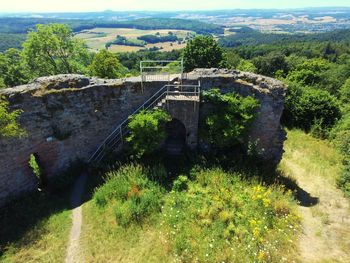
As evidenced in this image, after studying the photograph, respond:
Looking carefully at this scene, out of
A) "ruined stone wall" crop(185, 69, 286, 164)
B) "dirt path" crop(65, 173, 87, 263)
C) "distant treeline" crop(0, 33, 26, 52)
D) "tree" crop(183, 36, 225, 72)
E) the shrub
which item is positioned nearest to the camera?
"dirt path" crop(65, 173, 87, 263)

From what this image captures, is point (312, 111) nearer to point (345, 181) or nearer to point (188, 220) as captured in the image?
point (345, 181)

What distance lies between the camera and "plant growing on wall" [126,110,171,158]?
39.2ft

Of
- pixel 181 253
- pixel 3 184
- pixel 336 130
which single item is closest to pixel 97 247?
pixel 181 253

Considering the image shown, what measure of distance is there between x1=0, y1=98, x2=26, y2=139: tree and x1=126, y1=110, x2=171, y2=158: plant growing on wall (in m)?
4.39

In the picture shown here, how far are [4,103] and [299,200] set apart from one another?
13.0 metres

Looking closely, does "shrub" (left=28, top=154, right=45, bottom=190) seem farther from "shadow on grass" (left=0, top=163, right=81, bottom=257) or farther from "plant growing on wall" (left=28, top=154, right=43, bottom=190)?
"shadow on grass" (left=0, top=163, right=81, bottom=257)

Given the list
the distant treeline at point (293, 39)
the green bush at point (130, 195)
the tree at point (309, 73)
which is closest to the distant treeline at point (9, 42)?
the distant treeline at point (293, 39)

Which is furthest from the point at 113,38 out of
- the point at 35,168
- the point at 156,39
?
the point at 35,168

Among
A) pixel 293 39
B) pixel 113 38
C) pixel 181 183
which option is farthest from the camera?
pixel 113 38

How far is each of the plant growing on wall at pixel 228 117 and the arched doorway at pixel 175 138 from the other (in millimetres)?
1663

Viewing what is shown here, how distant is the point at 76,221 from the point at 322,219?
381 inches

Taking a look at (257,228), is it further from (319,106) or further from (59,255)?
(319,106)

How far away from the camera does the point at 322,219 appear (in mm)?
11070

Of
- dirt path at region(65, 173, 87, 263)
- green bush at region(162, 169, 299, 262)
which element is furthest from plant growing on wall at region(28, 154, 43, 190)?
green bush at region(162, 169, 299, 262)
